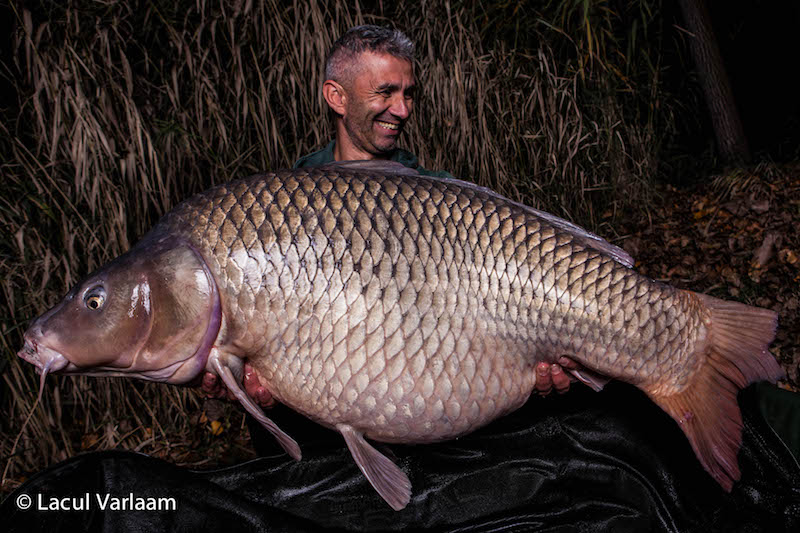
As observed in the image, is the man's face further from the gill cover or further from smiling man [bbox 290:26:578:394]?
the gill cover

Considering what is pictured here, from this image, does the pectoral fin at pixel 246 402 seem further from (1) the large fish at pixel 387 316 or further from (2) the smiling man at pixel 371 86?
(2) the smiling man at pixel 371 86

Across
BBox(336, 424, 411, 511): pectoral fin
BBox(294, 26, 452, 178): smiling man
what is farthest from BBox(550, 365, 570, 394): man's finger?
BBox(294, 26, 452, 178): smiling man

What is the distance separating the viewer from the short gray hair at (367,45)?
1805mm

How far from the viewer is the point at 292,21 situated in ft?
8.38

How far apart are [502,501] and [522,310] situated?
19.8 inches

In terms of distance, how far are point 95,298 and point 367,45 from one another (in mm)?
1122

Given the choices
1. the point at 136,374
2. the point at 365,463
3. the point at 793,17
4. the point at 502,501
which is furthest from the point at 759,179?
the point at 136,374

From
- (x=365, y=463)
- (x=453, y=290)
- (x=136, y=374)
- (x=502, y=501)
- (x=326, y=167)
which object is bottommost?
(x=502, y=501)

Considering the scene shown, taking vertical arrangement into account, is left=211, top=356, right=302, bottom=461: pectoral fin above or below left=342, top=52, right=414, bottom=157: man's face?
below

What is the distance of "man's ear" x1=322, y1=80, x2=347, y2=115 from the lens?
1.87 metres

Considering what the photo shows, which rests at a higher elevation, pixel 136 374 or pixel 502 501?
pixel 136 374

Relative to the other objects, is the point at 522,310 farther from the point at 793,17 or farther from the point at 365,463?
the point at 793,17

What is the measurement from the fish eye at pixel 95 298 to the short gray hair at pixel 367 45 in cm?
104

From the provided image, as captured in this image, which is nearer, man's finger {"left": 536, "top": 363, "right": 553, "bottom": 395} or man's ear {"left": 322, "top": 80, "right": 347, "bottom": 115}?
man's finger {"left": 536, "top": 363, "right": 553, "bottom": 395}
